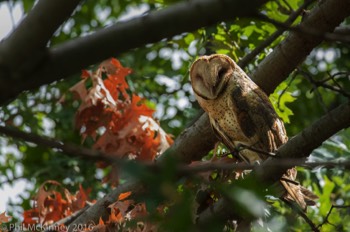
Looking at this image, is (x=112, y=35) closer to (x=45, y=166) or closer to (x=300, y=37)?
(x=300, y=37)

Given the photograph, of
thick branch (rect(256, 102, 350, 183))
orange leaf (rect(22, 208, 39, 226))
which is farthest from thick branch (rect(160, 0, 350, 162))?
orange leaf (rect(22, 208, 39, 226))

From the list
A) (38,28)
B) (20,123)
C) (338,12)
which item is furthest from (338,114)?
(20,123)

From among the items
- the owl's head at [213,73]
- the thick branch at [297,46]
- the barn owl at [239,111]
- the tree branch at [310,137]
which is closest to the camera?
the tree branch at [310,137]

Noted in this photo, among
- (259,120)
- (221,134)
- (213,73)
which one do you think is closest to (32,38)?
(221,134)

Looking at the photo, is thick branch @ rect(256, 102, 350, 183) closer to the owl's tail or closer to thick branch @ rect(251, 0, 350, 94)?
thick branch @ rect(251, 0, 350, 94)

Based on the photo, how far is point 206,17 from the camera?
1544mm

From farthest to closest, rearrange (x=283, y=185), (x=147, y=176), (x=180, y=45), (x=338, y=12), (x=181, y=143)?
(x=180, y=45), (x=181, y=143), (x=283, y=185), (x=338, y=12), (x=147, y=176)

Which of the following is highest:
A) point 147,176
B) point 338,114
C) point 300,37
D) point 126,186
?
point 147,176

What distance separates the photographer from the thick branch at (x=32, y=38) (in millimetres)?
1508

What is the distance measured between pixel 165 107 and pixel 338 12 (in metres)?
3.03

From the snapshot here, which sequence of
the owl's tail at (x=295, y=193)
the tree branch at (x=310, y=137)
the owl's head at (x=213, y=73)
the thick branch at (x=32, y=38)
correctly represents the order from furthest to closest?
the owl's head at (x=213, y=73) < the owl's tail at (x=295, y=193) < the tree branch at (x=310, y=137) < the thick branch at (x=32, y=38)

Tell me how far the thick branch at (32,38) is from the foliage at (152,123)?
33 cm

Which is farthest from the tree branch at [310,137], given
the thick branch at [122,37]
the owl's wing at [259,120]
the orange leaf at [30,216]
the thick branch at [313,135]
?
the orange leaf at [30,216]

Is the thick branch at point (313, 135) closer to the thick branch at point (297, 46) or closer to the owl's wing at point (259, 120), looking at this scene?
the thick branch at point (297, 46)
